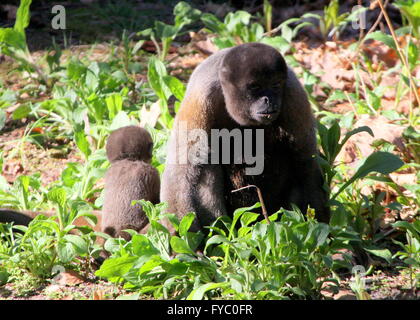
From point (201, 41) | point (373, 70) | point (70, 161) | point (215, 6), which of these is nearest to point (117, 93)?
point (70, 161)

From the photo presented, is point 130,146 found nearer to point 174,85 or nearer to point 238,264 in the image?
point 174,85

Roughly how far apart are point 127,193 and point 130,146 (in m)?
0.47

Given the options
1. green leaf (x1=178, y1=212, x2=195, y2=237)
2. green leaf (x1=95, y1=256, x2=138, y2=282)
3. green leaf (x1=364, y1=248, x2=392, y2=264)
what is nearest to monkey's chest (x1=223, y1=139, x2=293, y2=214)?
green leaf (x1=178, y1=212, x2=195, y2=237)

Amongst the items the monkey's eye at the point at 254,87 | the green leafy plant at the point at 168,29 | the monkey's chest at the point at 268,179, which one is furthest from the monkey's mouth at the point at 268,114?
the green leafy plant at the point at 168,29

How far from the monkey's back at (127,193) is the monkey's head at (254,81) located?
1.00 m

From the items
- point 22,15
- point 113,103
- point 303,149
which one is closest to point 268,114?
point 303,149

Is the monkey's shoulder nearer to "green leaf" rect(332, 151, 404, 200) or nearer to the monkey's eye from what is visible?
the monkey's eye

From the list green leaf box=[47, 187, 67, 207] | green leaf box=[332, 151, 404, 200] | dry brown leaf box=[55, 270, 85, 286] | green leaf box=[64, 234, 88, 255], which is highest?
green leaf box=[332, 151, 404, 200]

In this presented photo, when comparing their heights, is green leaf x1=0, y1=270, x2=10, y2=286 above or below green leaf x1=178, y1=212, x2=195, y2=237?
below

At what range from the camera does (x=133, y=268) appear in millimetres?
4516

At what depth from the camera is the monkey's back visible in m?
5.40

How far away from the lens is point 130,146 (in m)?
5.76

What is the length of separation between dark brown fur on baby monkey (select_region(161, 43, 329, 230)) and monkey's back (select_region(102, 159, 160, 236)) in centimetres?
31
